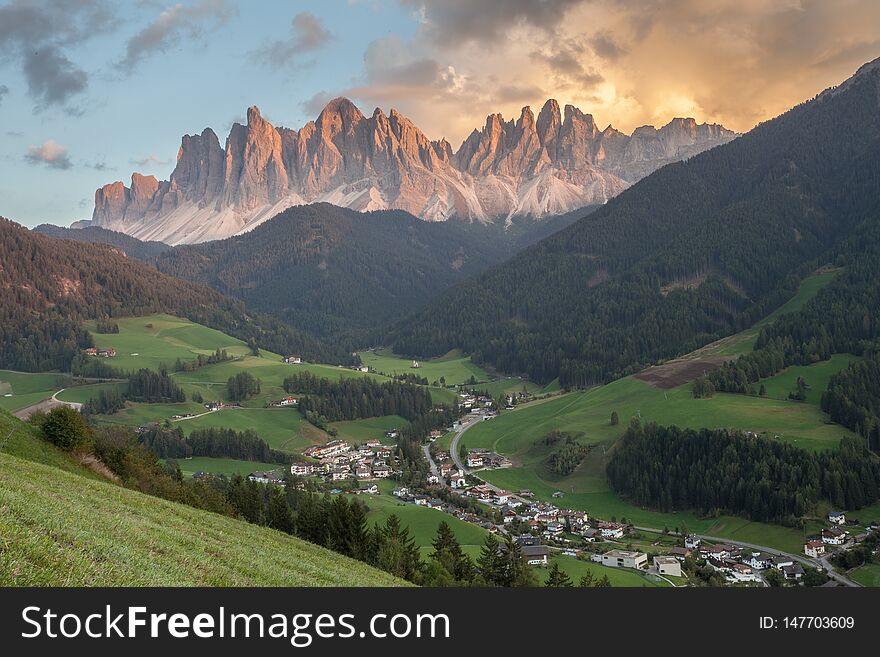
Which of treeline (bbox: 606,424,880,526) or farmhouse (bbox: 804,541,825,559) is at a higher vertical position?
treeline (bbox: 606,424,880,526)

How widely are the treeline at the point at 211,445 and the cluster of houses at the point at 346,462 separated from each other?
8.37 m

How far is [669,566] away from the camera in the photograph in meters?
81.5

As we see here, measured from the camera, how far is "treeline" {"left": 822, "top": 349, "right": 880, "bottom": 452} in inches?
4884

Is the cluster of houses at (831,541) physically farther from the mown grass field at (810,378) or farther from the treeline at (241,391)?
the treeline at (241,391)

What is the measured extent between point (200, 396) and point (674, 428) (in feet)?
430

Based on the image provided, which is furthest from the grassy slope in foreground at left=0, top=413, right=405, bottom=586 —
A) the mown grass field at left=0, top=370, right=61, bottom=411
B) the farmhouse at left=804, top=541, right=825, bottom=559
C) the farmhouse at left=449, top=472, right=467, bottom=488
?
the mown grass field at left=0, top=370, right=61, bottom=411

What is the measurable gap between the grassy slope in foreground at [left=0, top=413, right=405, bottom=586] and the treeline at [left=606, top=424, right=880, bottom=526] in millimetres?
91069

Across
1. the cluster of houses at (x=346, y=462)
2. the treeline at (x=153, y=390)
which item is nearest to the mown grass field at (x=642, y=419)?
the cluster of houses at (x=346, y=462)

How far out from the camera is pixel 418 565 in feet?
173

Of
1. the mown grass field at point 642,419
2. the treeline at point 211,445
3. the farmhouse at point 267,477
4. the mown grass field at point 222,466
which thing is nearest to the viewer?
the mown grass field at point 642,419

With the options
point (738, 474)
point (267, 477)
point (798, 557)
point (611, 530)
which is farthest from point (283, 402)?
point (798, 557)

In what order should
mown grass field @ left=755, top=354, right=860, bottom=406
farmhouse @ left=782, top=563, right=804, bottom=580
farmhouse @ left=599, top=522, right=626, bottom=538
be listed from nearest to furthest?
farmhouse @ left=782, top=563, right=804, bottom=580
farmhouse @ left=599, top=522, right=626, bottom=538
mown grass field @ left=755, top=354, right=860, bottom=406

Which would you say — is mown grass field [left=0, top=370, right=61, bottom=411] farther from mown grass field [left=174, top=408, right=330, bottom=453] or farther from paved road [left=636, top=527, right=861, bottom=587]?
paved road [left=636, top=527, right=861, bottom=587]

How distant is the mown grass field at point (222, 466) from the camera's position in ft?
436
